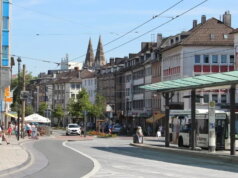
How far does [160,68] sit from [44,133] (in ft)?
83.4

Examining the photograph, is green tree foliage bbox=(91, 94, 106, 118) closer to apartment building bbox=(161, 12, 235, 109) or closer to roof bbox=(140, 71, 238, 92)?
apartment building bbox=(161, 12, 235, 109)

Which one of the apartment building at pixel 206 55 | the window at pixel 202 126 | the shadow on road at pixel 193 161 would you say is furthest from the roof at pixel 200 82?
the apartment building at pixel 206 55

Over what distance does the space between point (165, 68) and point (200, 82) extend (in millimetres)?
63987

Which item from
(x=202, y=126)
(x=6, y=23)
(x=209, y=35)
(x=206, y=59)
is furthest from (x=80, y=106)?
(x=202, y=126)

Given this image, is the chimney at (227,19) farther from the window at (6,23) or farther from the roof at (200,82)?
the roof at (200,82)

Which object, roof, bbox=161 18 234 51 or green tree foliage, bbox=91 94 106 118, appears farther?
green tree foliage, bbox=91 94 106 118

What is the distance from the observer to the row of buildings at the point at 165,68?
293 feet

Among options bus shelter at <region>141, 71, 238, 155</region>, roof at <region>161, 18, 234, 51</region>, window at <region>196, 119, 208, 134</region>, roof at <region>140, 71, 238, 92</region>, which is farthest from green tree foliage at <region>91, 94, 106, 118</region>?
roof at <region>140, 71, 238, 92</region>

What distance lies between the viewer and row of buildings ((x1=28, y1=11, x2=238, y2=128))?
8919cm

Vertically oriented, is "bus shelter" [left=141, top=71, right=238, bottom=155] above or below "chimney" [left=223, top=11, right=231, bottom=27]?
below

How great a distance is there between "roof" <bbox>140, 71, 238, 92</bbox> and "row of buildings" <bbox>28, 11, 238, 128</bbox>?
66.9 ft

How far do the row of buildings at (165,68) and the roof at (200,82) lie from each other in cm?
2040

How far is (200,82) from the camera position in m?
36.6

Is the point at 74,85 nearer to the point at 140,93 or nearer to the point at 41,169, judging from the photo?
the point at 140,93
